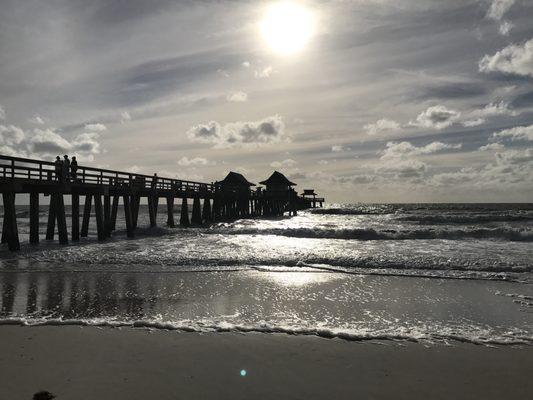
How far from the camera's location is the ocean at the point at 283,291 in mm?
5852

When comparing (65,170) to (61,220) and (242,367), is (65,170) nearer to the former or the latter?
(61,220)

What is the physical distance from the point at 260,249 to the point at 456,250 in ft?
22.8

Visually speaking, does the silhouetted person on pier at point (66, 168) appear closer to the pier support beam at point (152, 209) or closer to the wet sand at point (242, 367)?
the pier support beam at point (152, 209)

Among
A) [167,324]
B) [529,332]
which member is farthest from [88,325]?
[529,332]

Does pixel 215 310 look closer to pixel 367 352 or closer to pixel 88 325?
pixel 88 325

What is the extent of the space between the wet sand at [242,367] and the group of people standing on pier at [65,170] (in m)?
13.2

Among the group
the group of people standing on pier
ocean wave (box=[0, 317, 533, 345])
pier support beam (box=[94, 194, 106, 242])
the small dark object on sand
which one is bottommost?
ocean wave (box=[0, 317, 533, 345])

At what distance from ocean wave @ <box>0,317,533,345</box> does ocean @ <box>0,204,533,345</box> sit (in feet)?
0.05

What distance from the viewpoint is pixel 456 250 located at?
1497cm

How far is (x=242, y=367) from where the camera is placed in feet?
14.0

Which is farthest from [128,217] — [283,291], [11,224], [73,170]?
[283,291]

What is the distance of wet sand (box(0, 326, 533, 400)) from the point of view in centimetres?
369

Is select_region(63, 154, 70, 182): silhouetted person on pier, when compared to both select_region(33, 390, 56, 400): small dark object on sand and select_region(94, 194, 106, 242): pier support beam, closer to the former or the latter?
select_region(94, 194, 106, 242): pier support beam

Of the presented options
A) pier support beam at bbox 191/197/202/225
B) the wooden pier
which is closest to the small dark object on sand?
the wooden pier
